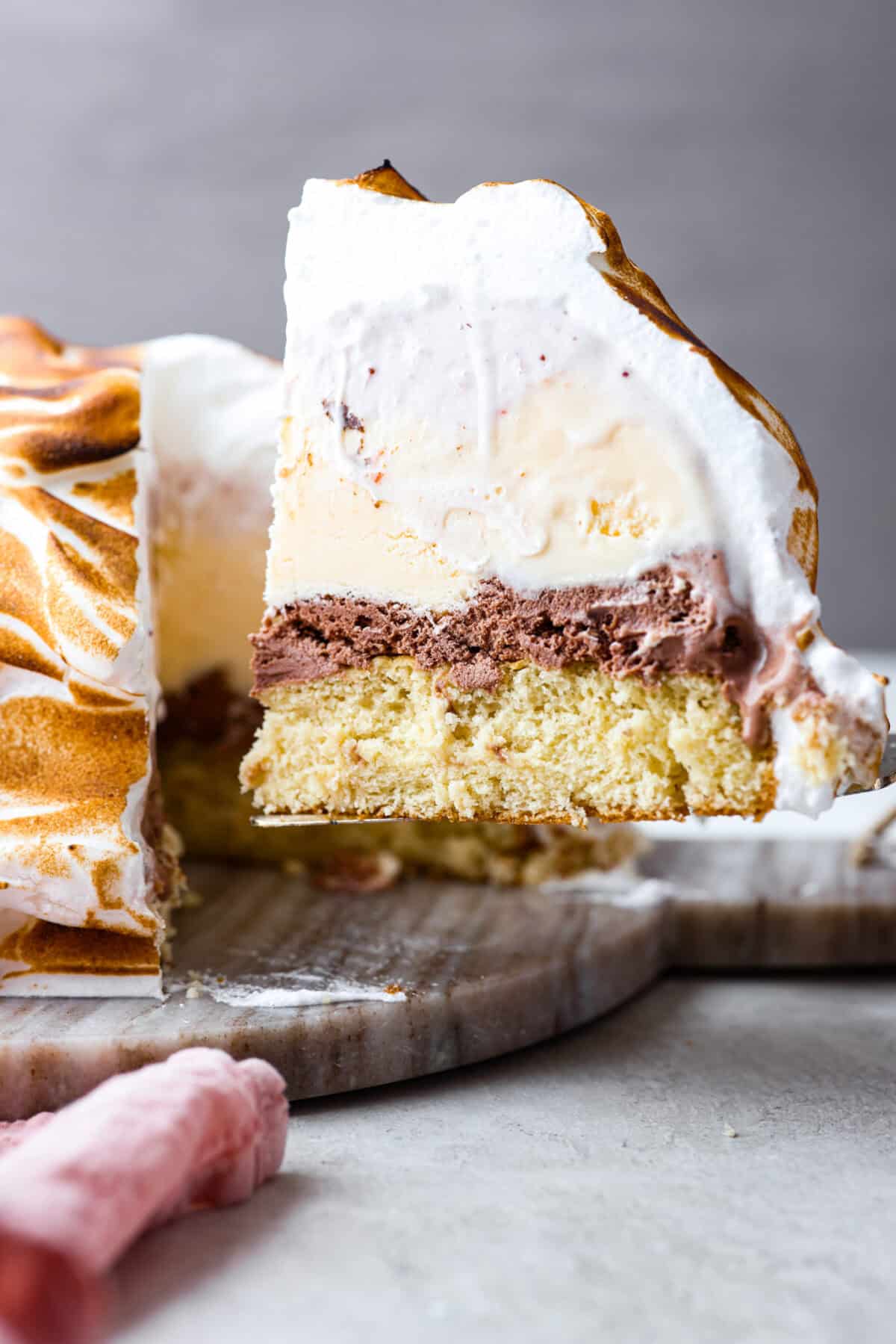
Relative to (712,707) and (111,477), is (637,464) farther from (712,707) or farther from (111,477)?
(111,477)

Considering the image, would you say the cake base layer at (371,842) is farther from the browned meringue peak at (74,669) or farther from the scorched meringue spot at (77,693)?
the browned meringue peak at (74,669)

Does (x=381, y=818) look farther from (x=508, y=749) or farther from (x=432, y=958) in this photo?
(x=432, y=958)

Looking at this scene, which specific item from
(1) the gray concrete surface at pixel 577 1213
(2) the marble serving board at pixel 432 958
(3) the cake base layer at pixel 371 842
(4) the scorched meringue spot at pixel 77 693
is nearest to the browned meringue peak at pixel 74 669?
(4) the scorched meringue spot at pixel 77 693

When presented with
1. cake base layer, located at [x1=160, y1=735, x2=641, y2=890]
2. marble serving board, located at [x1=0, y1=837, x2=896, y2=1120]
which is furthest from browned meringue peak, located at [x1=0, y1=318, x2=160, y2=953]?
cake base layer, located at [x1=160, y1=735, x2=641, y2=890]

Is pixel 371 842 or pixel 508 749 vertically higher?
pixel 508 749

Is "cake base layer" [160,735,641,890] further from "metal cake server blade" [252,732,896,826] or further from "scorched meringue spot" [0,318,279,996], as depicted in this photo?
"metal cake server blade" [252,732,896,826]

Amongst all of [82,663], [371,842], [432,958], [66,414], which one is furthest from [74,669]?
[371,842]

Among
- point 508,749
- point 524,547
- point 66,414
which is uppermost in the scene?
point 66,414
